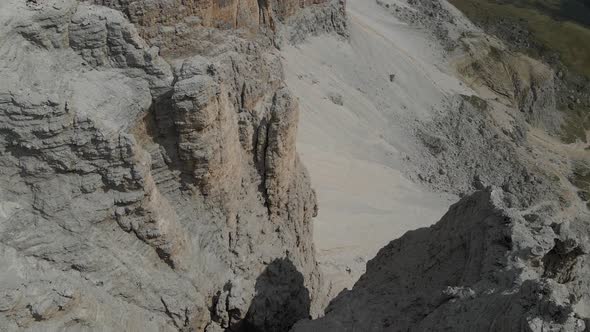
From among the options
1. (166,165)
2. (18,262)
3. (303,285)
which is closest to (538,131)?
(303,285)

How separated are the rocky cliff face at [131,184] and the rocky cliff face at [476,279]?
3066mm

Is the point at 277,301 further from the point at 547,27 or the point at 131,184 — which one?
the point at 547,27

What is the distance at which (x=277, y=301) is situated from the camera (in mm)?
15836

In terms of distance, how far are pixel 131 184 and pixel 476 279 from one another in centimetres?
849

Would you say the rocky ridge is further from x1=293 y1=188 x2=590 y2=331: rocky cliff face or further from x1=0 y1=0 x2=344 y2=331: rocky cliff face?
x1=0 y1=0 x2=344 y2=331: rocky cliff face

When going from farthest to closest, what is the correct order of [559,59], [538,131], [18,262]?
1. [559,59]
2. [538,131]
3. [18,262]

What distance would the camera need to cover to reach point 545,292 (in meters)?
9.20

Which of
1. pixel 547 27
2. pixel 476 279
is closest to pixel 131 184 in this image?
pixel 476 279

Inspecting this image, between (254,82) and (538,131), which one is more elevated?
(254,82)

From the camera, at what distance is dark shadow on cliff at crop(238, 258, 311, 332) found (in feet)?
50.2

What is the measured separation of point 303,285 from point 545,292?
31.3ft

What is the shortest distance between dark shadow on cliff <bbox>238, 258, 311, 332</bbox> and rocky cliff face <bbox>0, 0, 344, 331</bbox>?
1.7 inches

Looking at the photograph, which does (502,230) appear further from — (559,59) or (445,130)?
(559,59)

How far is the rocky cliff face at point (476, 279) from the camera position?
368 inches
